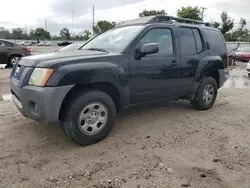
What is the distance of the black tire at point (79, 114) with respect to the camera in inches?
135

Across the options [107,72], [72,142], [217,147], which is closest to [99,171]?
[72,142]

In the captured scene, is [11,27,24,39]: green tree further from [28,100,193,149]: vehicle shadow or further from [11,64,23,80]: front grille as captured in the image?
[11,64,23,80]: front grille

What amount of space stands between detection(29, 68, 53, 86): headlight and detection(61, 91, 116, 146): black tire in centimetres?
47

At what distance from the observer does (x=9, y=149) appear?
11.7 feet

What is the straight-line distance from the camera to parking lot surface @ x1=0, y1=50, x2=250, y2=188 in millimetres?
2877

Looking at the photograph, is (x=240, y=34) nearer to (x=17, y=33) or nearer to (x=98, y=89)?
(x=98, y=89)

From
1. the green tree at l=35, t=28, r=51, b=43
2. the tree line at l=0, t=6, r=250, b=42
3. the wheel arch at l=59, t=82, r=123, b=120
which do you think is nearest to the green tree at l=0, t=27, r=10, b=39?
the tree line at l=0, t=6, r=250, b=42

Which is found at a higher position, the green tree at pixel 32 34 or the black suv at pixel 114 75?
the green tree at pixel 32 34

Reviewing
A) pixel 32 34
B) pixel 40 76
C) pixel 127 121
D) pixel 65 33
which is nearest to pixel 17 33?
pixel 32 34

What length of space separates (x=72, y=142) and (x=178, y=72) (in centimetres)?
228

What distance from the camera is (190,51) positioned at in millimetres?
5000

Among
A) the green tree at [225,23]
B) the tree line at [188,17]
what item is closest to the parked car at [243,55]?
the tree line at [188,17]

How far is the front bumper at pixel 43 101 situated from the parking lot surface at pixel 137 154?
1.80 feet

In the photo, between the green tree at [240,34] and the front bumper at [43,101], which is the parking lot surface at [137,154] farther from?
the green tree at [240,34]
